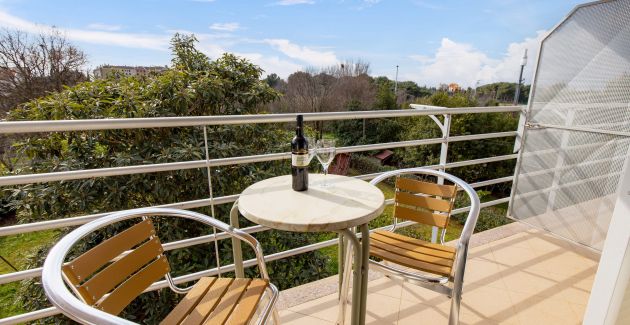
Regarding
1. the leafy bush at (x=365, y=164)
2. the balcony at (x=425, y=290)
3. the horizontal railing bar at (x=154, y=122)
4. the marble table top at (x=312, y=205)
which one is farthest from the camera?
the leafy bush at (x=365, y=164)

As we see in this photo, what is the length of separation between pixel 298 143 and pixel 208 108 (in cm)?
322

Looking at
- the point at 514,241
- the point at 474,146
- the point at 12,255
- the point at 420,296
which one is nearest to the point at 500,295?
the point at 420,296

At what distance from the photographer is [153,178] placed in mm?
3398

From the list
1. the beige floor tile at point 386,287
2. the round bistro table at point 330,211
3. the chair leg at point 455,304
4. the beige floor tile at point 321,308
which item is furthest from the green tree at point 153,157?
the chair leg at point 455,304

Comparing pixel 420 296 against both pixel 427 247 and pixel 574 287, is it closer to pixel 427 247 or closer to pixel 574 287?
pixel 427 247

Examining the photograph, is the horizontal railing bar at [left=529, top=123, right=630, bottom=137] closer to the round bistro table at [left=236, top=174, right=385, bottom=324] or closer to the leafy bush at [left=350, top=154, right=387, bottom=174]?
the round bistro table at [left=236, top=174, right=385, bottom=324]

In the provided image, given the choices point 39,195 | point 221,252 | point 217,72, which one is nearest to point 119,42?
point 217,72

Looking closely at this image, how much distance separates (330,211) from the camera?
3.64ft

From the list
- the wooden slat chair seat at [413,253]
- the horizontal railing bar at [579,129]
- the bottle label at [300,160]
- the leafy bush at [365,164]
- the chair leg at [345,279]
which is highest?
the horizontal railing bar at [579,129]

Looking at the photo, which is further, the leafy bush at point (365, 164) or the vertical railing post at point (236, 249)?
the leafy bush at point (365, 164)

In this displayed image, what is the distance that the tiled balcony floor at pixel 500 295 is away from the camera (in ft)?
5.94

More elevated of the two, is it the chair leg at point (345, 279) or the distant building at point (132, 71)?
the distant building at point (132, 71)

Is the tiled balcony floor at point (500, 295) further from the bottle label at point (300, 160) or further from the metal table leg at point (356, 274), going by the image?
the bottle label at point (300, 160)

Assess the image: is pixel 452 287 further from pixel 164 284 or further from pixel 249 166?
pixel 249 166
